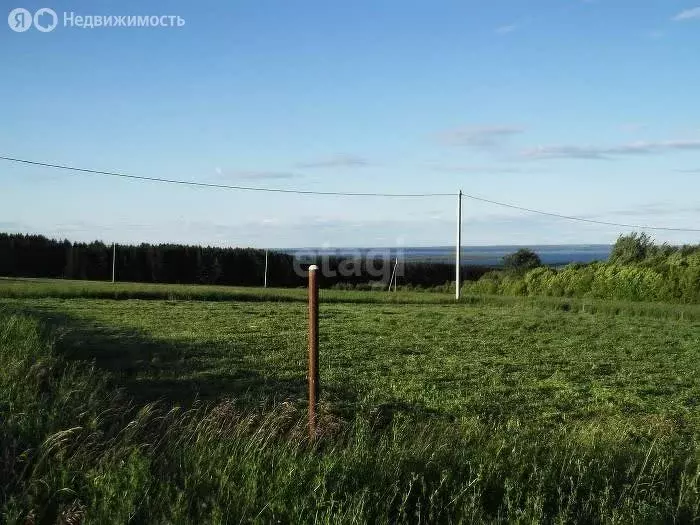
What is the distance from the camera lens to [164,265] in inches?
1688

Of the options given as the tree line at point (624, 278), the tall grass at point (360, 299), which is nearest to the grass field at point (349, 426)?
the tall grass at point (360, 299)

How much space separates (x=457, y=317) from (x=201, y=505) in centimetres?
1423

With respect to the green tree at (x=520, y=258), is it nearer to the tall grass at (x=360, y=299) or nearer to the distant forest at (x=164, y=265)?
the distant forest at (x=164, y=265)

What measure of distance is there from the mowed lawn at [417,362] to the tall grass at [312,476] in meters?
1.70

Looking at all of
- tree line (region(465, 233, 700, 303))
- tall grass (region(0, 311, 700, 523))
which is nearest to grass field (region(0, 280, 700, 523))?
tall grass (region(0, 311, 700, 523))

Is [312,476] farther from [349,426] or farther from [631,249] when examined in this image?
[631,249]

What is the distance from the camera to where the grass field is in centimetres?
379

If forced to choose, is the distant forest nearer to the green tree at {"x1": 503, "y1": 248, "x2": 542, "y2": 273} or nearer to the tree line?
the green tree at {"x1": 503, "y1": 248, "x2": 542, "y2": 273}

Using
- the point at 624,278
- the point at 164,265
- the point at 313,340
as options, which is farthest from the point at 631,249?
the point at 313,340

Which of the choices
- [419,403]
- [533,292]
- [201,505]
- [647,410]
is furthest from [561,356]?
[533,292]

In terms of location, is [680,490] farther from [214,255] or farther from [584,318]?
[214,255]
